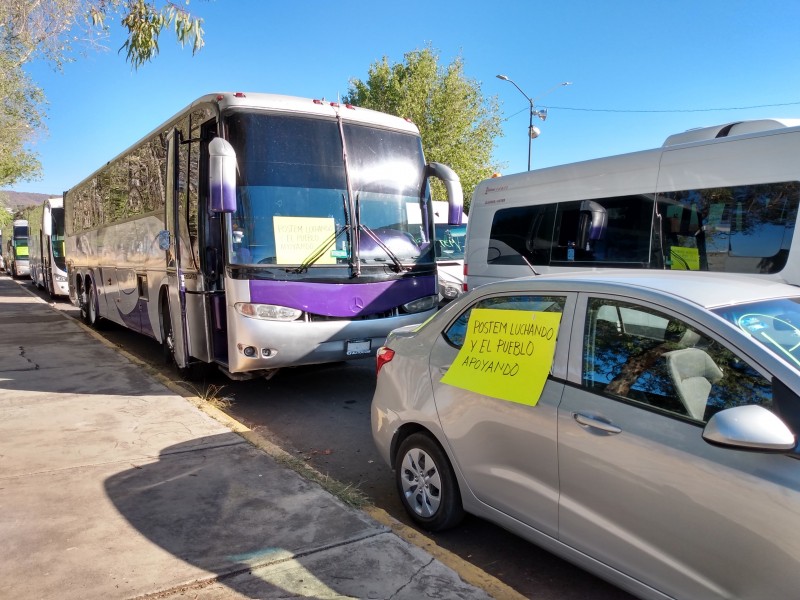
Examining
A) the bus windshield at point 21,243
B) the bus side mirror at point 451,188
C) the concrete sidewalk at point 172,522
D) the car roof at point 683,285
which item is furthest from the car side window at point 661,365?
the bus windshield at point 21,243

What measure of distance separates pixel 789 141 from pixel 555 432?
4.37 meters

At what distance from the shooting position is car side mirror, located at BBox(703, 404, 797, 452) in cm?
201

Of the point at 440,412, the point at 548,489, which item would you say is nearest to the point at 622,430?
the point at 548,489

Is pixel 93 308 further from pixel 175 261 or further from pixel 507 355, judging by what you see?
pixel 507 355

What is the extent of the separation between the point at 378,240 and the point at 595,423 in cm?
424

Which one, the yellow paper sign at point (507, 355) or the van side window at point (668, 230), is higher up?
the van side window at point (668, 230)

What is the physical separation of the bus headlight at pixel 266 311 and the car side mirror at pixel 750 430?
4455 millimetres

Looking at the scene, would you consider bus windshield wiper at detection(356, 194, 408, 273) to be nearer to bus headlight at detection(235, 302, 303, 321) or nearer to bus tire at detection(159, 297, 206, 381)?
bus headlight at detection(235, 302, 303, 321)

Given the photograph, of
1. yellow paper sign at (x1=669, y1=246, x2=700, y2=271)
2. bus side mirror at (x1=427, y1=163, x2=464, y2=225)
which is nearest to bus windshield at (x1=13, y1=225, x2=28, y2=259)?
bus side mirror at (x1=427, y1=163, x2=464, y2=225)

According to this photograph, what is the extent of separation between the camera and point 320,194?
244 inches

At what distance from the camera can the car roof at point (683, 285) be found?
265cm

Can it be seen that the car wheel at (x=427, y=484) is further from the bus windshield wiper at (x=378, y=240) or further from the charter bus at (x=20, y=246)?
the charter bus at (x=20, y=246)

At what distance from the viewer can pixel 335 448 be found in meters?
5.30

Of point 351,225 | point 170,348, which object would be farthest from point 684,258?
point 170,348
